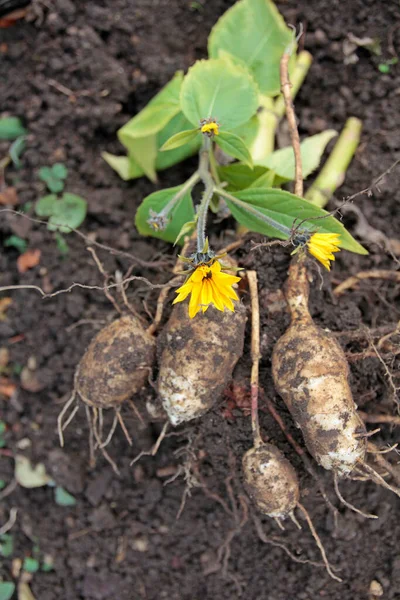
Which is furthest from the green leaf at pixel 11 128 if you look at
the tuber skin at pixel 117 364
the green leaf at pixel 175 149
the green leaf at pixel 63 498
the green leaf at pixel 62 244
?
the green leaf at pixel 63 498

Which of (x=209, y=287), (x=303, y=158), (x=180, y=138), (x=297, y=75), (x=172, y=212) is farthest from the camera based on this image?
(x=297, y=75)

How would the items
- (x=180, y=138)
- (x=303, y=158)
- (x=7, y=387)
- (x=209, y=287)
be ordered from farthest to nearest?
(x=7, y=387), (x=303, y=158), (x=180, y=138), (x=209, y=287)

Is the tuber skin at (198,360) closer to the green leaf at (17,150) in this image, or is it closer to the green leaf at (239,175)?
the green leaf at (239,175)

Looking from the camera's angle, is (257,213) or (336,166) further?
(336,166)

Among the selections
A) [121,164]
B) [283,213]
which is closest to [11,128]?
[121,164]

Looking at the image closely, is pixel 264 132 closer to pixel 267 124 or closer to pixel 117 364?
pixel 267 124

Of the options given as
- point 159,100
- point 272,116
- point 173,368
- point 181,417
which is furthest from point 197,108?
point 181,417
